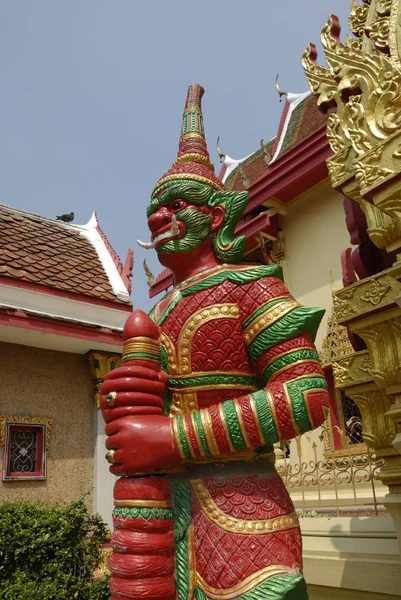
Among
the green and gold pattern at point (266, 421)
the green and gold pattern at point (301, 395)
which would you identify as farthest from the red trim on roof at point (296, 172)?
the green and gold pattern at point (266, 421)

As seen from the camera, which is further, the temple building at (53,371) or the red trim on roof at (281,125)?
the red trim on roof at (281,125)

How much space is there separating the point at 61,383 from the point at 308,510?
3018 mm

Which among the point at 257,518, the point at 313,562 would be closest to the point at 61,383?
the point at 313,562

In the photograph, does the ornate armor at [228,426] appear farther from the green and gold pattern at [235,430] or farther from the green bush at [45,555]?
the green bush at [45,555]

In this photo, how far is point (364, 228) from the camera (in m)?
3.83

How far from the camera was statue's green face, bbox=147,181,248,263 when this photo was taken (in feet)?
8.21

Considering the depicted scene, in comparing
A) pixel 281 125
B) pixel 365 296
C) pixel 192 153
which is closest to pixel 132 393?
pixel 192 153

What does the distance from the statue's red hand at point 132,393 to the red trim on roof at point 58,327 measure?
2878 millimetres

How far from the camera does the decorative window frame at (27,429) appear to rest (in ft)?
16.1

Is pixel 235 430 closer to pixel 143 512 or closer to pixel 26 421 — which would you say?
pixel 143 512

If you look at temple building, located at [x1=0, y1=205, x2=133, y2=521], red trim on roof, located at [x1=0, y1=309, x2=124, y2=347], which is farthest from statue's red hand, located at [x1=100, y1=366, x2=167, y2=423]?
temple building, located at [x1=0, y1=205, x2=133, y2=521]

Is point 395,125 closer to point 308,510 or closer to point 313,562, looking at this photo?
point 313,562

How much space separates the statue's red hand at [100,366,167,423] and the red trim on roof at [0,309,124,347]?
2878 mm

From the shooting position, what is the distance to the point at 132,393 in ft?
6.97
